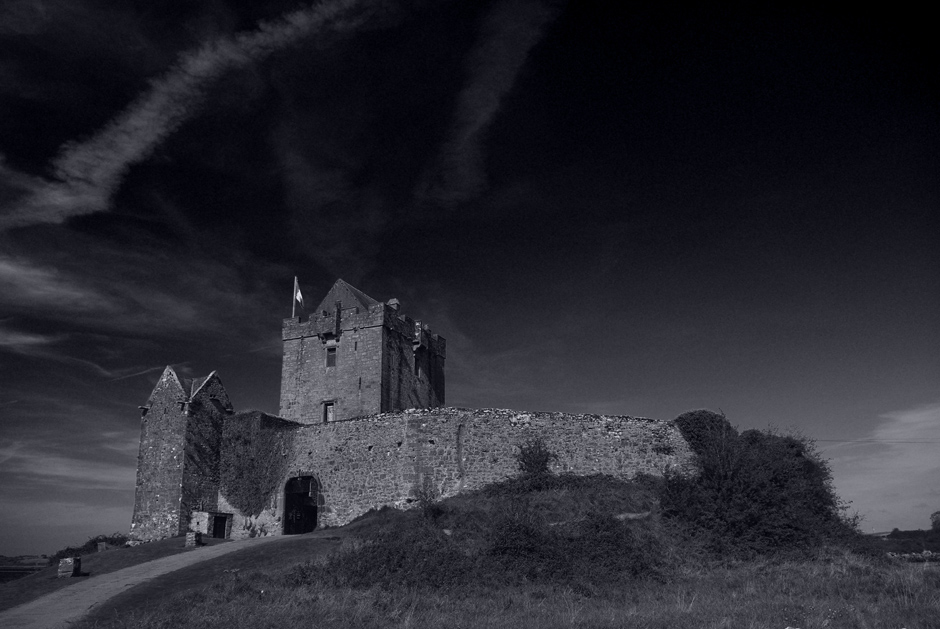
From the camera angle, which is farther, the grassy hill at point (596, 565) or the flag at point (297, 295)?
the flag at point (297, 295)

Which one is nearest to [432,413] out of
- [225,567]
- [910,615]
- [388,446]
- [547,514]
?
[388,446]

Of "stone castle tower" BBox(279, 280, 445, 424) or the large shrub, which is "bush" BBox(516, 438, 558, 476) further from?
"stone castle tower" BBox(279, 280, 445, 424)

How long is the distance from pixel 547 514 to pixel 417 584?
25.8 feet

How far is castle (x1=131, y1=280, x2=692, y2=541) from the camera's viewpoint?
101 ft

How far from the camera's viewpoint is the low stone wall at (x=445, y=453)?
99.9 feet

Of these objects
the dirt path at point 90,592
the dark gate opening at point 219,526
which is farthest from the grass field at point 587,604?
the dark gate opening at point 219,526

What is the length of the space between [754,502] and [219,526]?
2391 centimetres

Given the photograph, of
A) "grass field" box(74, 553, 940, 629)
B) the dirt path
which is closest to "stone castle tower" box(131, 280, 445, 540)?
the dirt path

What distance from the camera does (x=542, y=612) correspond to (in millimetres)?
16031

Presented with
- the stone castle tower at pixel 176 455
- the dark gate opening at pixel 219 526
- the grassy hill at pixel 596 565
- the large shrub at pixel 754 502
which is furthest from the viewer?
the dark gate opening at pixel 219 526

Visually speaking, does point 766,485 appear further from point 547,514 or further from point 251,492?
point 251,492

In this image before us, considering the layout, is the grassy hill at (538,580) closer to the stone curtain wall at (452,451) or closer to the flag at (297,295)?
the stone curtain wall at (452,451)

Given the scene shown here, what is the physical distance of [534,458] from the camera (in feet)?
99.5

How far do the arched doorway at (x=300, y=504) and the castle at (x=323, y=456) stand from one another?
2.6 inches
